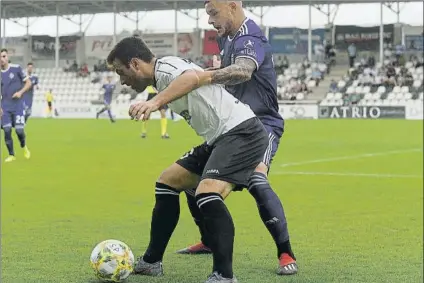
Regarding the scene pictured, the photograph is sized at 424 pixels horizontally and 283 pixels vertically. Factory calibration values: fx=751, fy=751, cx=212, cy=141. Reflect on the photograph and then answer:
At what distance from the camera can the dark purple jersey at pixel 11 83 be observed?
15.7 m

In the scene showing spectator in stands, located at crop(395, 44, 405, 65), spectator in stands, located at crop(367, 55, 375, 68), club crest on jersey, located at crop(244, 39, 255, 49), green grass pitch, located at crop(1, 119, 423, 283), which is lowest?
green grass pitch, located at crop(1, 119, 423, 283)

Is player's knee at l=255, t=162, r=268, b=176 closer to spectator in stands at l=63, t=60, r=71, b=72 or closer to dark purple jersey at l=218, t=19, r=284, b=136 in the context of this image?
dark purple jersey at l=218, t=19, r=284, b=136

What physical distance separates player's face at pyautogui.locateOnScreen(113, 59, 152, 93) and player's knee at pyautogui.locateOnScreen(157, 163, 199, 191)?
0.75 m

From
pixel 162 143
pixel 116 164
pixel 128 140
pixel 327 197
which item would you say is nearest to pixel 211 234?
pixel 327 197

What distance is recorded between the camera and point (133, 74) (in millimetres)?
4996

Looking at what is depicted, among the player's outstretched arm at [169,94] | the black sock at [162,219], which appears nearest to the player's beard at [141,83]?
the player's outstretched arm at [169,94]

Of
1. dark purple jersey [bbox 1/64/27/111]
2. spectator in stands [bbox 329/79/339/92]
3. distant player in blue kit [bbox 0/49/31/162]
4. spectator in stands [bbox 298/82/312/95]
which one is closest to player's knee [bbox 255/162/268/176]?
distant player in blue kit [bbox 0/49/31/162]

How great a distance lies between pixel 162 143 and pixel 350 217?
43.5 ft

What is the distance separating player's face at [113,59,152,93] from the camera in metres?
4.98

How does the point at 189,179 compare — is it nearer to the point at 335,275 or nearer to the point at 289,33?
the point at 335,275

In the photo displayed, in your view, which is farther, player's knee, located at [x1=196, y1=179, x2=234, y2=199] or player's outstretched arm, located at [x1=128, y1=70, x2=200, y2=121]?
player's knee, located at [x1=196, y1=179, x2=234, y2=199]

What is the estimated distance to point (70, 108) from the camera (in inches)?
1967

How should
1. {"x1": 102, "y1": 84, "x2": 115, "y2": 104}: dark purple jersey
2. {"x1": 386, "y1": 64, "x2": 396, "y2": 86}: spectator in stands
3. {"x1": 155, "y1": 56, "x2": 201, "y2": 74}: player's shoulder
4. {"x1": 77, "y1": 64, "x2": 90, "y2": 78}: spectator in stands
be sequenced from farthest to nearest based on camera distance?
{"x1": 77, "y1": 64, "x2": 90, "y2": 78}: spectator in stands
{"x1": 386, "y1": 64, "x2": 396, "y2": 86}: spectator in stands
{"x1": 102, "y1": 84, "x2": 115, "y2": 104}: dark purple jersey
{"x1": 155, "y1": 56, "x2": 201, "y2": 74}: player's shoulder

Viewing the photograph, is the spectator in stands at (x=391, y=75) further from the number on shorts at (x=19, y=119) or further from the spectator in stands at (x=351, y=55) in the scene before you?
the number on shorts at (x=19, y=119)
